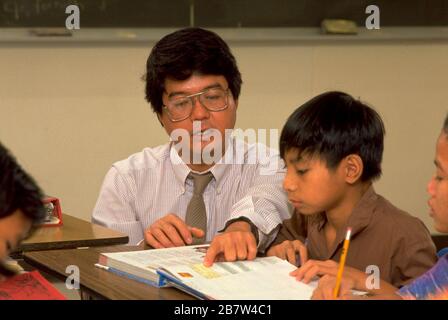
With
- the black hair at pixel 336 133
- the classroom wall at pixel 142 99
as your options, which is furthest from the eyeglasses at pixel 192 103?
the classroom wall at pixel 142 99

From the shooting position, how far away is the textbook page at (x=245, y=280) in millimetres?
1704

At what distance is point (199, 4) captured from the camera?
185 inches

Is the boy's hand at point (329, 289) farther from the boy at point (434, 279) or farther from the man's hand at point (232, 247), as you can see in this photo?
the man's hand at point (232, 247)

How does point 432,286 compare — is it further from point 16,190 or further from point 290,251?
point 16,190

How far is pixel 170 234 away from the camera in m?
2.28

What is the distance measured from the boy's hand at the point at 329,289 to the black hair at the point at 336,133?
0.57m

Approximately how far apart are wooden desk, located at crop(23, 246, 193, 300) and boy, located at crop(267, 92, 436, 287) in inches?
16.7

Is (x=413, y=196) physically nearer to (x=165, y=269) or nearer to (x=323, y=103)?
(x=323, y=103)

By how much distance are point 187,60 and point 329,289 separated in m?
1.17

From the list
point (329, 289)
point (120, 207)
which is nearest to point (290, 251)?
point (329, 289)

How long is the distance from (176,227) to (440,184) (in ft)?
2.51

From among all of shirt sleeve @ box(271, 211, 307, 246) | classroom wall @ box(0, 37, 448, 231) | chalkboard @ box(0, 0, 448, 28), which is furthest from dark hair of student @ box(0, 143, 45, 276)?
chalkboard @ box(0, 0, 448, 28)

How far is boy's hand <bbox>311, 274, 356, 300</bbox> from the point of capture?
66.0 inches
